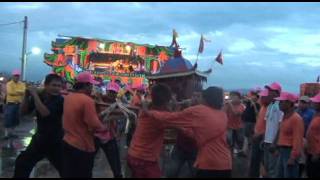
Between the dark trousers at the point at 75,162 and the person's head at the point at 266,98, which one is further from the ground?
the person's head at the point at 266,98

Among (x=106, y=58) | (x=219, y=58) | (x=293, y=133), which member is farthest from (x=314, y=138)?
(x=106, y=58)

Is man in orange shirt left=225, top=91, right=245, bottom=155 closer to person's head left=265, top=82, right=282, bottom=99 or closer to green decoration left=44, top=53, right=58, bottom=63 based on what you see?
person's head left=265, top=82, right=282, bottom=99

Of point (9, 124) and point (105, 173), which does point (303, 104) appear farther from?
point (9, 124)

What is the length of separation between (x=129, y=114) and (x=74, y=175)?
1207 mm

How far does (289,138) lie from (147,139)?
2987 millimetres

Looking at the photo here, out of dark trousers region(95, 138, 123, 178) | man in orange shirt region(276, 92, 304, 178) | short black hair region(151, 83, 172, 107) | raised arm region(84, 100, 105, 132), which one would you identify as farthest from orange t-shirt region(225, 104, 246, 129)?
short black hair region(151, 83, 172, 107)

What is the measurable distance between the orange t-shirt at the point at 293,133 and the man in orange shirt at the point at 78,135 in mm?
2883

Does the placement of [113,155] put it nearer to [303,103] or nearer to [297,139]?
[297,139]

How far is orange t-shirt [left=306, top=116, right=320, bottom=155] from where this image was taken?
8094 mm

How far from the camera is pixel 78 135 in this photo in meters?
6.70

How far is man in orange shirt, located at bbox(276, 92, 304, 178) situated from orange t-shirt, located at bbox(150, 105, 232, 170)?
243cm

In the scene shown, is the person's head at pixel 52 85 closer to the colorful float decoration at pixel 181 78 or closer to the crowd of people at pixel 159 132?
the crowd of people at pixel 159 132

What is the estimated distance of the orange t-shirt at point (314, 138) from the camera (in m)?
8.09

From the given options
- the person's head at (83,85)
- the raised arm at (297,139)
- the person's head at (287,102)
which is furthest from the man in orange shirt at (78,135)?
the person's head at (287,102)
